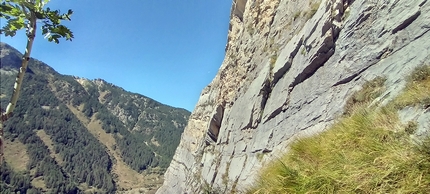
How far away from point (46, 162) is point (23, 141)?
86.5 feet

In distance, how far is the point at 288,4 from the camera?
Result: 18.5 meters

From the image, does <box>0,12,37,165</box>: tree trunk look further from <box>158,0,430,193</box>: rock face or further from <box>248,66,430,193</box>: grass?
<box>158,0,430,193</box>: rock face

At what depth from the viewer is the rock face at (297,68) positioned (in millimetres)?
8750

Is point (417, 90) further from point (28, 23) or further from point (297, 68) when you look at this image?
point (297, 68)

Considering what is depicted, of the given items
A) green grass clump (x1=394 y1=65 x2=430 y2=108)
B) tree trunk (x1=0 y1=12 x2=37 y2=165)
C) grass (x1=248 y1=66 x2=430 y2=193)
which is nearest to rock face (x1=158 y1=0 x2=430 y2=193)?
green grass clump (x1=394 y1=65 x2=430 y2=108)

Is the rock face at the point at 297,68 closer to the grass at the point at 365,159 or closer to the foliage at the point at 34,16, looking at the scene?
the grass at the point at 365,159

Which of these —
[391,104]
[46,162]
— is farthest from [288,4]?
[46,162]

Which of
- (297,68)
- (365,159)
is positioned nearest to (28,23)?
(365,159)

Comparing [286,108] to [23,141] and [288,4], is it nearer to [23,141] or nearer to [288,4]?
[288,4]

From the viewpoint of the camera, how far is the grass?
3990mm

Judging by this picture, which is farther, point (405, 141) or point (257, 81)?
point (257, 81)

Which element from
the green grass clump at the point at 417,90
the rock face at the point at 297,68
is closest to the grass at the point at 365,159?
the green grass clump at the point at 417,90

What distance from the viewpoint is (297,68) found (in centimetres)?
1388

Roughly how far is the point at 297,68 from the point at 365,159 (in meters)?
9.55
